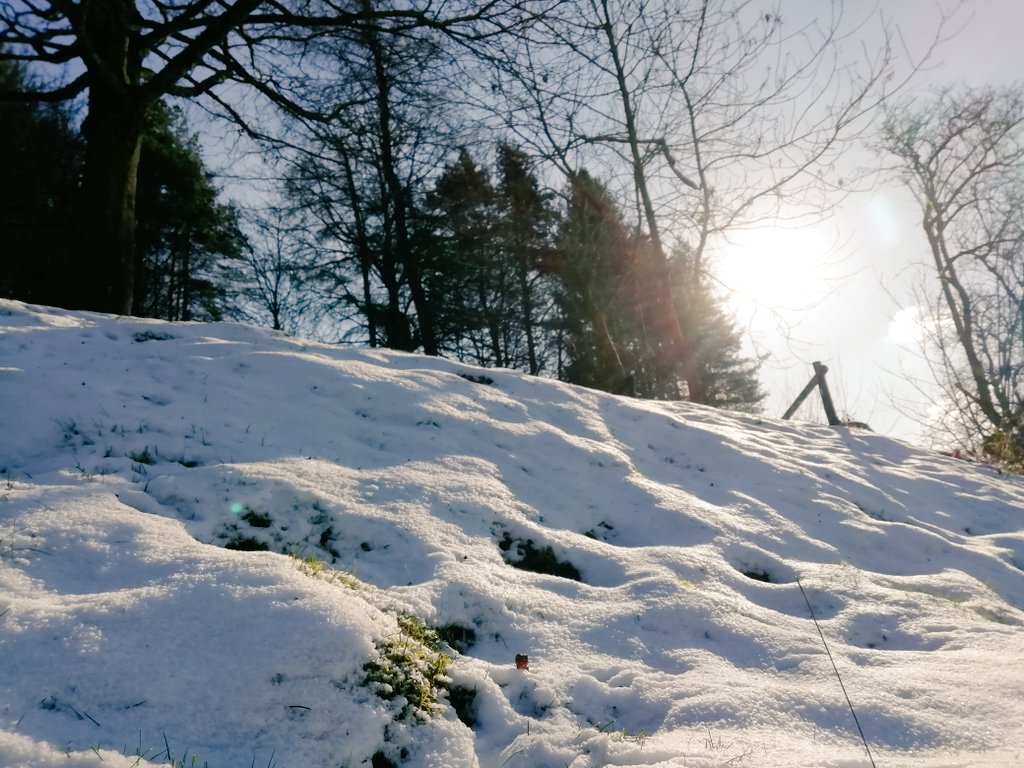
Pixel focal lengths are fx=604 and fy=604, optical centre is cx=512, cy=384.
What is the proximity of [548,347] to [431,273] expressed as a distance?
28.7ft

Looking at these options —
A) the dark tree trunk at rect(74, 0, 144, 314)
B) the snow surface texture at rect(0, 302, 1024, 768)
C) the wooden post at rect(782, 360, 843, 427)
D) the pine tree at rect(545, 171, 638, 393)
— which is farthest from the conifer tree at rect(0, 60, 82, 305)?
the wooden post at rect(782, 360, 843, 427)

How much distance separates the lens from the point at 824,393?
9578mm

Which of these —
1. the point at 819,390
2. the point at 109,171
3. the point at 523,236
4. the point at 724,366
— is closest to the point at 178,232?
Answer: the point at 523,236

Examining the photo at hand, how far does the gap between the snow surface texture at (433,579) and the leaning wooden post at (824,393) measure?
376 centimetres

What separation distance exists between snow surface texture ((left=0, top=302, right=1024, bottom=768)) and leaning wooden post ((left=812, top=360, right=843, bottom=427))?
12.3 feet

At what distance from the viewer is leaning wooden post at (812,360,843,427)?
362 inches

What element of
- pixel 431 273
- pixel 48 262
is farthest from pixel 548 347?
pixel 48 262

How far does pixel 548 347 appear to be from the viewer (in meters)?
23.6

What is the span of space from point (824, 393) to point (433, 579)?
28.4ft

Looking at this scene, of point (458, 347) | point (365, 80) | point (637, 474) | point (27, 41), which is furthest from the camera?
point (458, 347)

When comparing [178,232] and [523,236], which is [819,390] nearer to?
[523,236]

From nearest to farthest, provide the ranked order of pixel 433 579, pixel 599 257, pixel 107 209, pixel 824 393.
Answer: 1. pixel 433 579
2. pixel 107 209
3. pixel 824 393
4. pixel 599 257

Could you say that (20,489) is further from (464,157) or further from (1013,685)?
(464,157)

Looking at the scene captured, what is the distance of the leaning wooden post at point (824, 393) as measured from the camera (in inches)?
362
